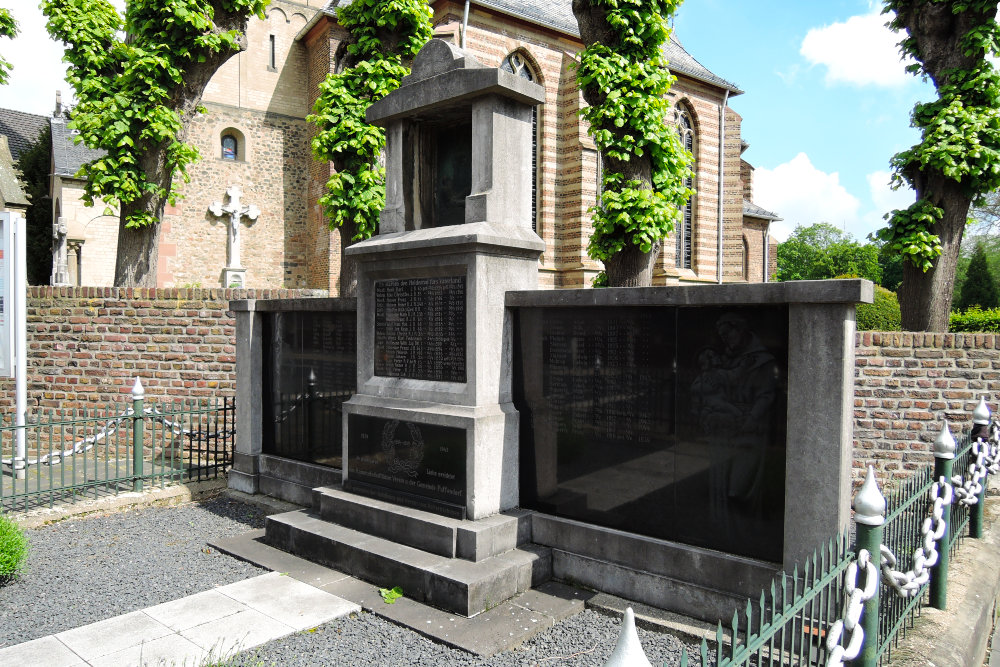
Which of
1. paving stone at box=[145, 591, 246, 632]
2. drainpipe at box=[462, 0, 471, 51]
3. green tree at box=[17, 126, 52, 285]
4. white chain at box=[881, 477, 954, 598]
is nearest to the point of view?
white chain at box=[881, 477, 954, 598]

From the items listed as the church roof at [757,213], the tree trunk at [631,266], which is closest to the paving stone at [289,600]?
the tree trunk at [631,266]

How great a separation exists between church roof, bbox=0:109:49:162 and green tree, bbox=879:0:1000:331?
4089 centimetres

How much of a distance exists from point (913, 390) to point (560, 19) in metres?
16.6

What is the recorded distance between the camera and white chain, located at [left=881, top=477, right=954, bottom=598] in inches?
120

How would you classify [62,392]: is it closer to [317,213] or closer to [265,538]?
[265,538]

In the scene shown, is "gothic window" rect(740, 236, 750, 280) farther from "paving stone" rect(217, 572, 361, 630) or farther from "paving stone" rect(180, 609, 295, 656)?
"paving stone" rect(180, 609, 295, 656)

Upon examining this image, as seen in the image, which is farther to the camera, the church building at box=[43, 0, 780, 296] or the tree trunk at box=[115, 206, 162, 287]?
the church building at box=[43, 0, 780, 296]

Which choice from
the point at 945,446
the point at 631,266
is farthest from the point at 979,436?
the point at 631,266

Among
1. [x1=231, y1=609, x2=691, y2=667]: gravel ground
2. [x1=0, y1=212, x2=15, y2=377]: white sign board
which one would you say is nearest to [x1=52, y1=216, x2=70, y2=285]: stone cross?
[x1=0, y1=212, x2=15, y2=377]: white sign board

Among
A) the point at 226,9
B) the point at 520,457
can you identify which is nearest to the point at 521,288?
the point at 520,457

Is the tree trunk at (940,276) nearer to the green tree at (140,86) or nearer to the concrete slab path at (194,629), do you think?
the concrete slab path at (194,629)

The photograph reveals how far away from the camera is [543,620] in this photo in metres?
4.45

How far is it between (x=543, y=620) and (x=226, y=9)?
12.1m

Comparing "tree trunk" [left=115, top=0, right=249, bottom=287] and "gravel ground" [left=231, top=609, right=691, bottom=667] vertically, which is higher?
"tree trunk" [left=115, top=0, right=249, bottom=287]
